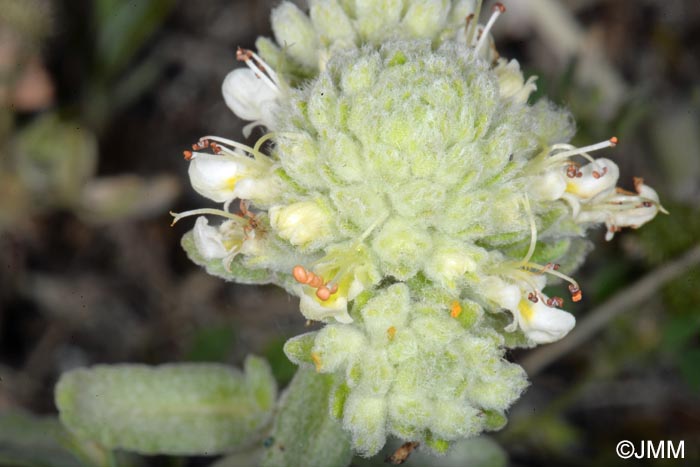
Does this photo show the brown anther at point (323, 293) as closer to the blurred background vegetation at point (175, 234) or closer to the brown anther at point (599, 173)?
the brown anther at point (599, 173)

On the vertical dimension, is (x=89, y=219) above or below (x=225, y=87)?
below

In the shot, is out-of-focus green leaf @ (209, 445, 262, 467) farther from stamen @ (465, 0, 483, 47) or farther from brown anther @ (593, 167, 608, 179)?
stamen @ (465, 0, 483, 47)

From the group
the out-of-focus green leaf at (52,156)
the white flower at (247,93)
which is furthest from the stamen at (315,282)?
the out-of-focus green leaf at (52,156)

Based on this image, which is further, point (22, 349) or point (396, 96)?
point (22, 349)

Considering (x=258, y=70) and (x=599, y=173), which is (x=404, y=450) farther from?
(x=258, y=70)

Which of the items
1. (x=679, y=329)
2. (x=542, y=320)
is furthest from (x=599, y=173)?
(x=679, y=329)

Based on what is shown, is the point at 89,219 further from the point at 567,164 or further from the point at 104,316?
the point at 567,164

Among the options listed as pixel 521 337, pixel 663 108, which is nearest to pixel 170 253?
pixel 521 337
